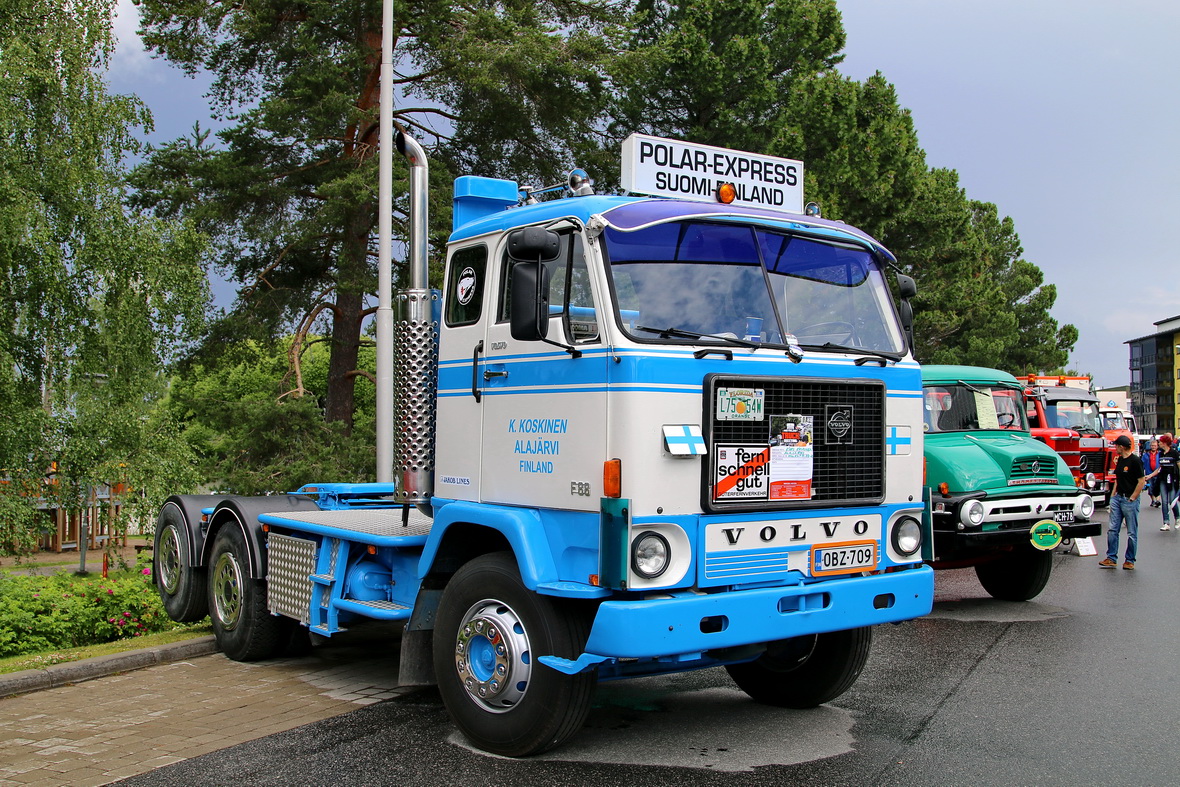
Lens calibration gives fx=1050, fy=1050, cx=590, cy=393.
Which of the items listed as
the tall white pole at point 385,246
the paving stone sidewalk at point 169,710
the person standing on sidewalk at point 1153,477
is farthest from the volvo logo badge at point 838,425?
the person standing on sidewalk at point 1153,477

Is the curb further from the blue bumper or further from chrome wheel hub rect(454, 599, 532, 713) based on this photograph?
the blue bumper

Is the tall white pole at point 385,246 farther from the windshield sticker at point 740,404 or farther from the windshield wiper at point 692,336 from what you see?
the windshield sticker at point 740,404

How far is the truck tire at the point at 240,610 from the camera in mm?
8195

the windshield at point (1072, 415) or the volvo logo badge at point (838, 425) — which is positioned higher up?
the windshield at point (1072, 415)

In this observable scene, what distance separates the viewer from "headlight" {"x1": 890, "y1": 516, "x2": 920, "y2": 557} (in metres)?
6.20

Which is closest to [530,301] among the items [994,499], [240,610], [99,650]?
[240,610]

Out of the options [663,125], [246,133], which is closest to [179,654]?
[246,133]

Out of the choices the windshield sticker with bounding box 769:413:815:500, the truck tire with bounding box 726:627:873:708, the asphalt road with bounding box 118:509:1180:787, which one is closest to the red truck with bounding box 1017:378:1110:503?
the asphalt road with bounding box 118:509:1180:787

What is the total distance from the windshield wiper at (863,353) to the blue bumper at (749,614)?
1.23 meters

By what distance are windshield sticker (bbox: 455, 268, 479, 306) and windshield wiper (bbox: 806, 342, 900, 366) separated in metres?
2.14

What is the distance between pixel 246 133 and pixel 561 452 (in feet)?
55.5

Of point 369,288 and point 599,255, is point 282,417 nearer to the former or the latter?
point 369,288

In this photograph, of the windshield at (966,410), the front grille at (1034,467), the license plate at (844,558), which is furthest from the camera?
the windshield at (966,410)

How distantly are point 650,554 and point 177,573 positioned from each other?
580 centimetres
